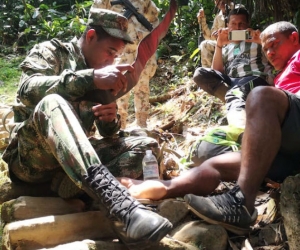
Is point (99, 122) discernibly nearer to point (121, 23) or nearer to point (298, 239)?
point (121, 23)

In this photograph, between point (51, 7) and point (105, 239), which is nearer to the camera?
point (105, 239)

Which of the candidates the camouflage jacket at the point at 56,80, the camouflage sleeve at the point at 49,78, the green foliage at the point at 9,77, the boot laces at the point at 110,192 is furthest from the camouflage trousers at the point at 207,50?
the boot laces at the point at 110,192

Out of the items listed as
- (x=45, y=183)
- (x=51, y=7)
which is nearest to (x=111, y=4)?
(x=45, y=183)

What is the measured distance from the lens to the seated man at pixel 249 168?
222cm

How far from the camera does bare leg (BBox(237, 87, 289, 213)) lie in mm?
2260

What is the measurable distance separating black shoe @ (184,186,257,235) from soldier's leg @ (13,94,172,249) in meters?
0.32

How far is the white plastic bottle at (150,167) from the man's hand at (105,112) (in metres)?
0.39

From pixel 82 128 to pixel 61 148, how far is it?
214 mm

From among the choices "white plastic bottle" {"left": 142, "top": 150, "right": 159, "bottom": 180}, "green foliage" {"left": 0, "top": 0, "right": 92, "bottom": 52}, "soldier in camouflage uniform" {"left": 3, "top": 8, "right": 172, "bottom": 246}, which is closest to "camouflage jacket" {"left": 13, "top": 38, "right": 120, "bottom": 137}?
"soldier in camouflage uniform" {"left": 3, "top": 8, "right": 172, "bottom": 246}

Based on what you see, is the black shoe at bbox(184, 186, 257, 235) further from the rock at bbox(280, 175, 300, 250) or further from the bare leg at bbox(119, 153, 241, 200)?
the bare leg at bbox(119, 153, 241, 200)

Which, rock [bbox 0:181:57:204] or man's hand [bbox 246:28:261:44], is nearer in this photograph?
rock [bbox 0:181:57:204]

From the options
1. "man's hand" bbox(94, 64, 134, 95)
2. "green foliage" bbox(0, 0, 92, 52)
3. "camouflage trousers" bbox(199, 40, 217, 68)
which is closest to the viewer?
"man's hand" bbox(94, 64, 134, 95)

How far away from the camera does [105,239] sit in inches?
92.0

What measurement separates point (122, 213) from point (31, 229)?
0.59 metres
